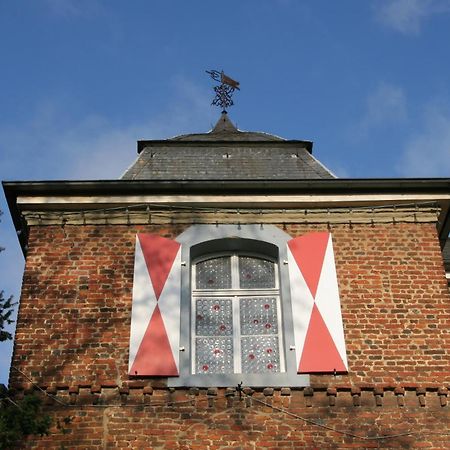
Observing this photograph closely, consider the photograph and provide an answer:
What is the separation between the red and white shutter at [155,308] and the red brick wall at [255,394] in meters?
0.15

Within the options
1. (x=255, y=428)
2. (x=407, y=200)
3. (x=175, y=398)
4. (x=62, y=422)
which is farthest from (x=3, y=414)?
(x=407, y=200)

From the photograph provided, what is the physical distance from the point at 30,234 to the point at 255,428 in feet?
13.7

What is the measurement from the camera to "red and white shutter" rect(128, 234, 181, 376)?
9.38 meters

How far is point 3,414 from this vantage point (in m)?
7.96

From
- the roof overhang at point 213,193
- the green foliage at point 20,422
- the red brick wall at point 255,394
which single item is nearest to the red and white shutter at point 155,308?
the red brick wall at point 255,394

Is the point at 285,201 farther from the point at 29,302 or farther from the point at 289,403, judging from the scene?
the point at 29,302

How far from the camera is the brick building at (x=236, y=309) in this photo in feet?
29.3

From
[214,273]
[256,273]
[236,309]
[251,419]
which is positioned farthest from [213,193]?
[251,419]

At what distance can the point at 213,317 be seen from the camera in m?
10.1

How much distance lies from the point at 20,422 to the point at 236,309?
3255 millimetres

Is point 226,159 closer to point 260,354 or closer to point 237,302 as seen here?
point 237,302

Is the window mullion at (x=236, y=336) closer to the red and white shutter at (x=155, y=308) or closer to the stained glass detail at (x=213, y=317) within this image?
the stained glass detail at (x=213, y=317)

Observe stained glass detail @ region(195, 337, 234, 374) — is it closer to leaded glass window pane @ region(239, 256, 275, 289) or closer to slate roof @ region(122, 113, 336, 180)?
leaded glass window pane @ region(239, 256, 275, 289)

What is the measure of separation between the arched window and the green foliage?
220cm
